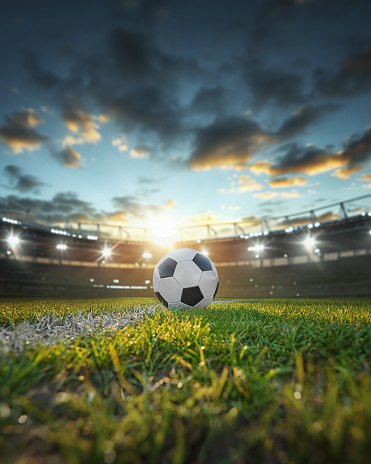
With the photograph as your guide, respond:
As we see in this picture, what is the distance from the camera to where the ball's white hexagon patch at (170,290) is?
15.6 feet

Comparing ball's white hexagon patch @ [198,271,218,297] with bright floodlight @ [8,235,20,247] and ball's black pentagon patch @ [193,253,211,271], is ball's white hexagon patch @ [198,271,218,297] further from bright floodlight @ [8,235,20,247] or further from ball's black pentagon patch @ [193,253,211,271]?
bright floodlight @ [8,235,20,247]

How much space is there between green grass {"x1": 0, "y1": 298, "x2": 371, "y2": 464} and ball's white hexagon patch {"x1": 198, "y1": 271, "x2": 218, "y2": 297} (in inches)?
97.5

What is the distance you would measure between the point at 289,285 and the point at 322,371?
83.0ft

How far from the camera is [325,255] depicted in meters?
28.4

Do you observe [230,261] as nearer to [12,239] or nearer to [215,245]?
[215,245]

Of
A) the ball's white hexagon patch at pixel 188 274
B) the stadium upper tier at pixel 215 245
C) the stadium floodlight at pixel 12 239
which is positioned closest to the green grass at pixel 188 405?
the ball's white hexagon patch at pixel 188 274

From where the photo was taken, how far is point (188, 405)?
116 centimetres

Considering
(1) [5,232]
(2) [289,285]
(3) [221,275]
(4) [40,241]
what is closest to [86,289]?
(4) [40,241]

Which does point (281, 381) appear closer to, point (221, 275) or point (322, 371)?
point (322, 371)

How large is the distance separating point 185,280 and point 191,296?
1.16ft

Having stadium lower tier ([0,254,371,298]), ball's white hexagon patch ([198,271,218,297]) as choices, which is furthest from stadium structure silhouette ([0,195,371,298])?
ball's white hexagon patch ([198,271,218,297])

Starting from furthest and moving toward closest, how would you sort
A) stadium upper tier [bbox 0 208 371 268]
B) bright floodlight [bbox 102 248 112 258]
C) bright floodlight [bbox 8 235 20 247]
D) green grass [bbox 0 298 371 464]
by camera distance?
1. bright floodlight [bbox 102 248 112 258]
2. bright floodlight [bbox 8 235 20 247]
3. stadium upper tier [bbox 0 208 371 268]
4. green grass [bbox 0 298 371 464]

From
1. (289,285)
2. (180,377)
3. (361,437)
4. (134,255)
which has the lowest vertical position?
(289,285)

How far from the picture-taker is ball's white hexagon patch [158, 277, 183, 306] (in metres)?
4.74
